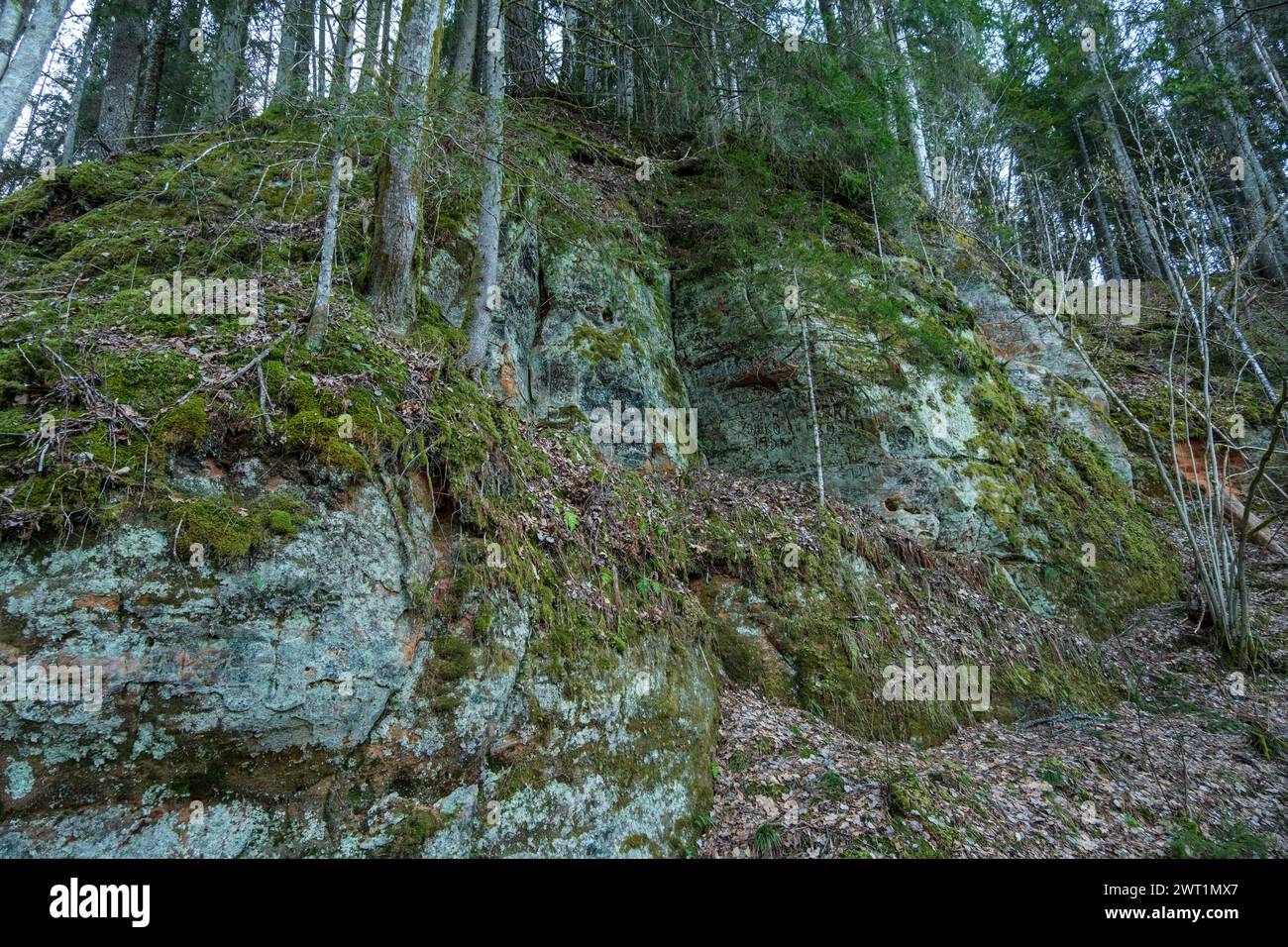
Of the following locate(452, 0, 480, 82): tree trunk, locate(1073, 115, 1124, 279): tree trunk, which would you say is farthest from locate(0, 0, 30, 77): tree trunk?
locate(1073, 115, 1124, 279): tree trunk

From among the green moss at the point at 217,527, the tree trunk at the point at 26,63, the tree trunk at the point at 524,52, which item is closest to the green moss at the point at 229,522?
the green moss at the point at 217,527

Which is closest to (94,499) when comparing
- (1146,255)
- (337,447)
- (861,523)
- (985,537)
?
(337,447)

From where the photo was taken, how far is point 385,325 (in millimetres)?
5441

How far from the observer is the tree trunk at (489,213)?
6.43 metres

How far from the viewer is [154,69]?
1368cm

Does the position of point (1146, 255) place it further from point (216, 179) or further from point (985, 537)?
point (216, 179)

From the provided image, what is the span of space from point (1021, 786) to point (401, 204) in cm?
863

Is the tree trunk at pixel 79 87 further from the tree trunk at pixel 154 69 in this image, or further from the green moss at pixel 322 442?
the green moss at pixel 322 442

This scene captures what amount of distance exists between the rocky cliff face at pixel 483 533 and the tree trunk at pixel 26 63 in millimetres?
918

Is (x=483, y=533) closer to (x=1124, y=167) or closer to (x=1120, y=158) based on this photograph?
(x=1124, y=167)

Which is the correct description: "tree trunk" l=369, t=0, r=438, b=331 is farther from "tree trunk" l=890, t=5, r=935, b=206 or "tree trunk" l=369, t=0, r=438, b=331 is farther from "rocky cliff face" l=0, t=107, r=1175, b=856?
"tree trunk" l=890, t=5, r=935, b=206

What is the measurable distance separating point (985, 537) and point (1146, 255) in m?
18.3
